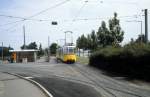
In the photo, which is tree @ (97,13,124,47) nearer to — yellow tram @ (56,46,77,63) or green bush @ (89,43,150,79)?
yellow tram @ (56,46,77,63)

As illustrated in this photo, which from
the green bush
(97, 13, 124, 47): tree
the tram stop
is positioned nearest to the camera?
the green bush

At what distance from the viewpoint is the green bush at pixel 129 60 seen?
113 ft

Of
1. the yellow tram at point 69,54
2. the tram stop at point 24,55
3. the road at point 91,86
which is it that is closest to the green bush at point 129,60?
the road at point 91,86

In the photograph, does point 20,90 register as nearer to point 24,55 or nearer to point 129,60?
point 129,60

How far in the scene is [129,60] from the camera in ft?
126

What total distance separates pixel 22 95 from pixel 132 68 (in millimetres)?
18096

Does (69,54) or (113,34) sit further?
(69,54)

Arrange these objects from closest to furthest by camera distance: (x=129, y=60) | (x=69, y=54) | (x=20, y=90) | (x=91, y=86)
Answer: (x=20, y=90), (x=91, y=86), (x=129, y=60), (x=69, y=54)

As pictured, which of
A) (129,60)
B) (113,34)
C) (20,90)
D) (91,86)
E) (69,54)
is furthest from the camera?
(69,54)

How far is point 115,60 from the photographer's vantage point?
44281 mm

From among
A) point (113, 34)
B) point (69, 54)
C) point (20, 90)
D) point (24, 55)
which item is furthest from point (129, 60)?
point (24, 55)

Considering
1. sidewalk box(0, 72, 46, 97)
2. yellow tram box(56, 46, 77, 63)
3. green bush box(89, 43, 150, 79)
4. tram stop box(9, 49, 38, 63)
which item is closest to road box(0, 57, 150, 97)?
sidewalk box(0, 72, 46, 97)

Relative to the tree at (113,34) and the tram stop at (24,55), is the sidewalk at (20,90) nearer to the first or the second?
the tree at (113,34)

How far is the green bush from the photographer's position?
3456 cm
